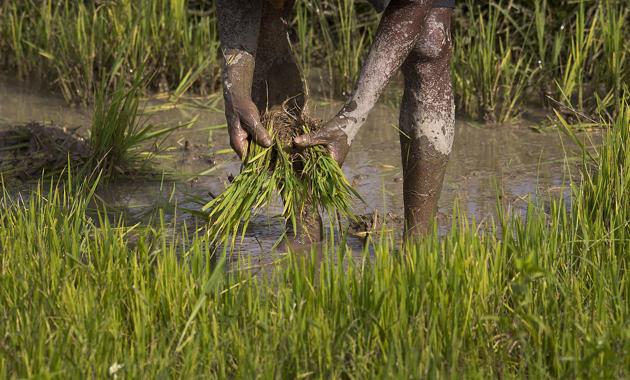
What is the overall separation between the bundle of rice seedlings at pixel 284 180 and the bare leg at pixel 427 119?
275mm

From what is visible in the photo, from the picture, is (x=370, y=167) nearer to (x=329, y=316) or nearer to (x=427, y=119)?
(x=427, y=119)

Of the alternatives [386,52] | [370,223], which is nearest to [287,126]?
[386,52]

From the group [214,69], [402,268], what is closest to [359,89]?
[402,268]

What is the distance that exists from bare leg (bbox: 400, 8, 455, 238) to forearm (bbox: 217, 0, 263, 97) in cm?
50

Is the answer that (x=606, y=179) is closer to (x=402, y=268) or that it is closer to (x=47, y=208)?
(x=402, y=268)

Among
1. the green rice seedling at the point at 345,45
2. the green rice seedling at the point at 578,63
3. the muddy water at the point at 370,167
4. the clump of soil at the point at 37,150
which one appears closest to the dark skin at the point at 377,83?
the muddy water at the point at 370,167

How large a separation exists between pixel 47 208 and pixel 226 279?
0.72m

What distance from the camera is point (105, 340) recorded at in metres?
2.66

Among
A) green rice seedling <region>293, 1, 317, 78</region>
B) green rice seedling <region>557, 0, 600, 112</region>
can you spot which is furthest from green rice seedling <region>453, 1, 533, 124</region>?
green rice seedling <region>293, 1, 317, 78</region>

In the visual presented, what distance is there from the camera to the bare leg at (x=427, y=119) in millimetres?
3541

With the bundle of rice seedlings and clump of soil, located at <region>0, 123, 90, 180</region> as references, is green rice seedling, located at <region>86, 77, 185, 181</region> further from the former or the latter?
the bundle of rice seedlings

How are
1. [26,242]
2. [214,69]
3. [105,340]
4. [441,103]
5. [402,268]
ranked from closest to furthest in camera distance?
[105,340], [402,268], [26,242], [441,103], [214,69]

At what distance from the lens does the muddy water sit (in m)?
4.27

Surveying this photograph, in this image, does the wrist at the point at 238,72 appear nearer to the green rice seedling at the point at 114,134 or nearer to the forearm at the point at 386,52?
the forearm at the point at 386,52
